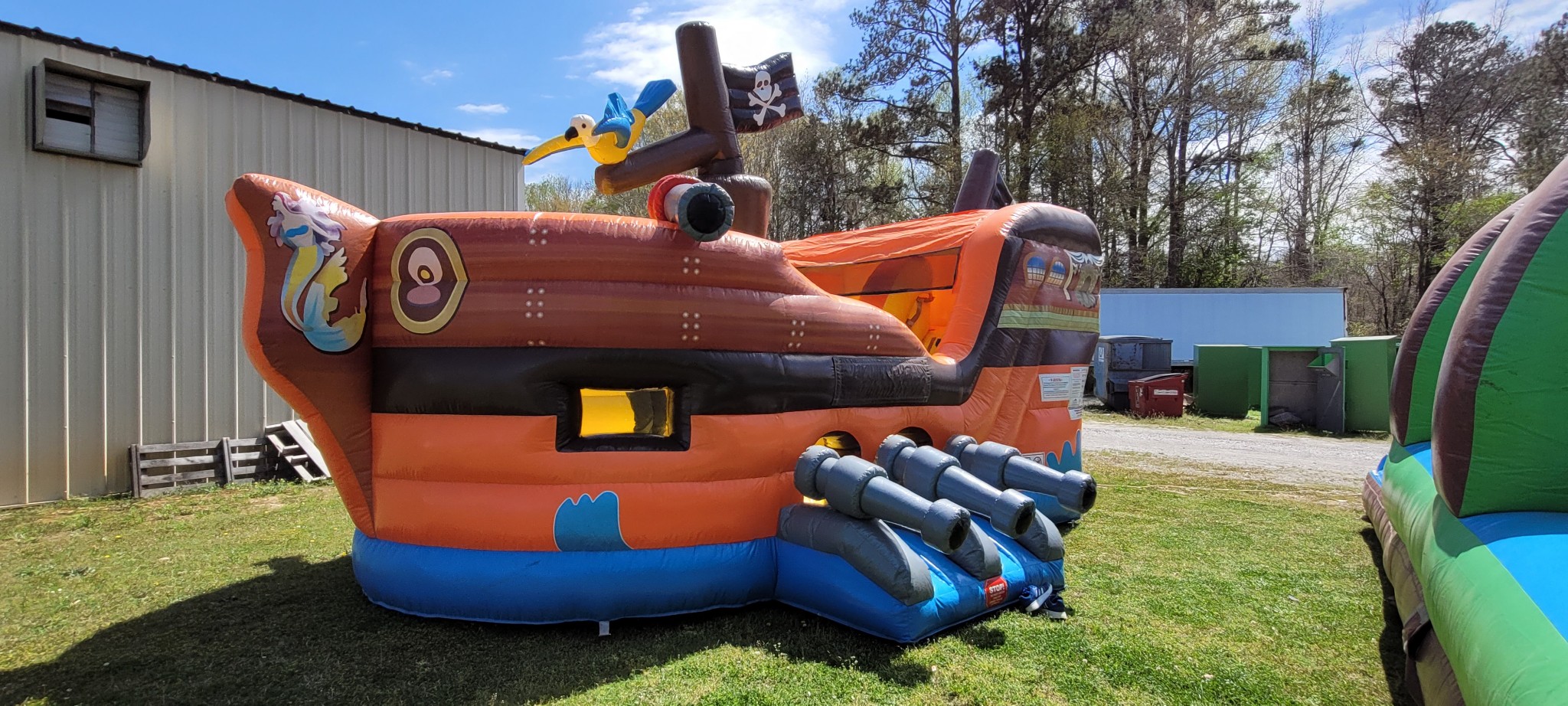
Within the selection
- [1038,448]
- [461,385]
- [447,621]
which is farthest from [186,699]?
[1038,448]

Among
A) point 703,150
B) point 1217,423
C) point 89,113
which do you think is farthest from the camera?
point 1217,423

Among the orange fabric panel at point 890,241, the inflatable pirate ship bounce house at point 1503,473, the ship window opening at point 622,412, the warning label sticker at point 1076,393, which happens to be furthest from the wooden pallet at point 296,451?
the inflatable pirate ship bounce house at point 1503,473

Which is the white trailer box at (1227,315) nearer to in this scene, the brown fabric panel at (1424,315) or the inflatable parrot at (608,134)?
the brown fabric panel at (1424,315)

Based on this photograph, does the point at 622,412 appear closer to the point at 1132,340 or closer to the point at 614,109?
the point at 614,109

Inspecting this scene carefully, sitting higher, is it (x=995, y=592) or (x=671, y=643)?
(x=995, y=592)

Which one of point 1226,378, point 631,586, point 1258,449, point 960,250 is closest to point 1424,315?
point 960,250

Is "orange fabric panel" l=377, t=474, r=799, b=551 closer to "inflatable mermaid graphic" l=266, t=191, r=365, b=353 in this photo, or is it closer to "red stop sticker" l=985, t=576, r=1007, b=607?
"inflatable mermaid graphic" l=266, t=191, r=365, b=353

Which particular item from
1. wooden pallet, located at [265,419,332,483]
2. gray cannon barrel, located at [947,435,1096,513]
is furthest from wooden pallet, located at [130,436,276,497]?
gray cannon barrel, located at [947,435,1096,513]

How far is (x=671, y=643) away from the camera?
12.5 ft

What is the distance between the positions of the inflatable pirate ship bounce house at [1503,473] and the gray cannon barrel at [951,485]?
157 centimetres

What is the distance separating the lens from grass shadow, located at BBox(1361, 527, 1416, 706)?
335 centimetres

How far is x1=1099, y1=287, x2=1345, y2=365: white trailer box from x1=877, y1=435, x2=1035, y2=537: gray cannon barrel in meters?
15.5

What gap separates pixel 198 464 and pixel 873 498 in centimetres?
761

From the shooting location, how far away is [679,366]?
4.05 m
